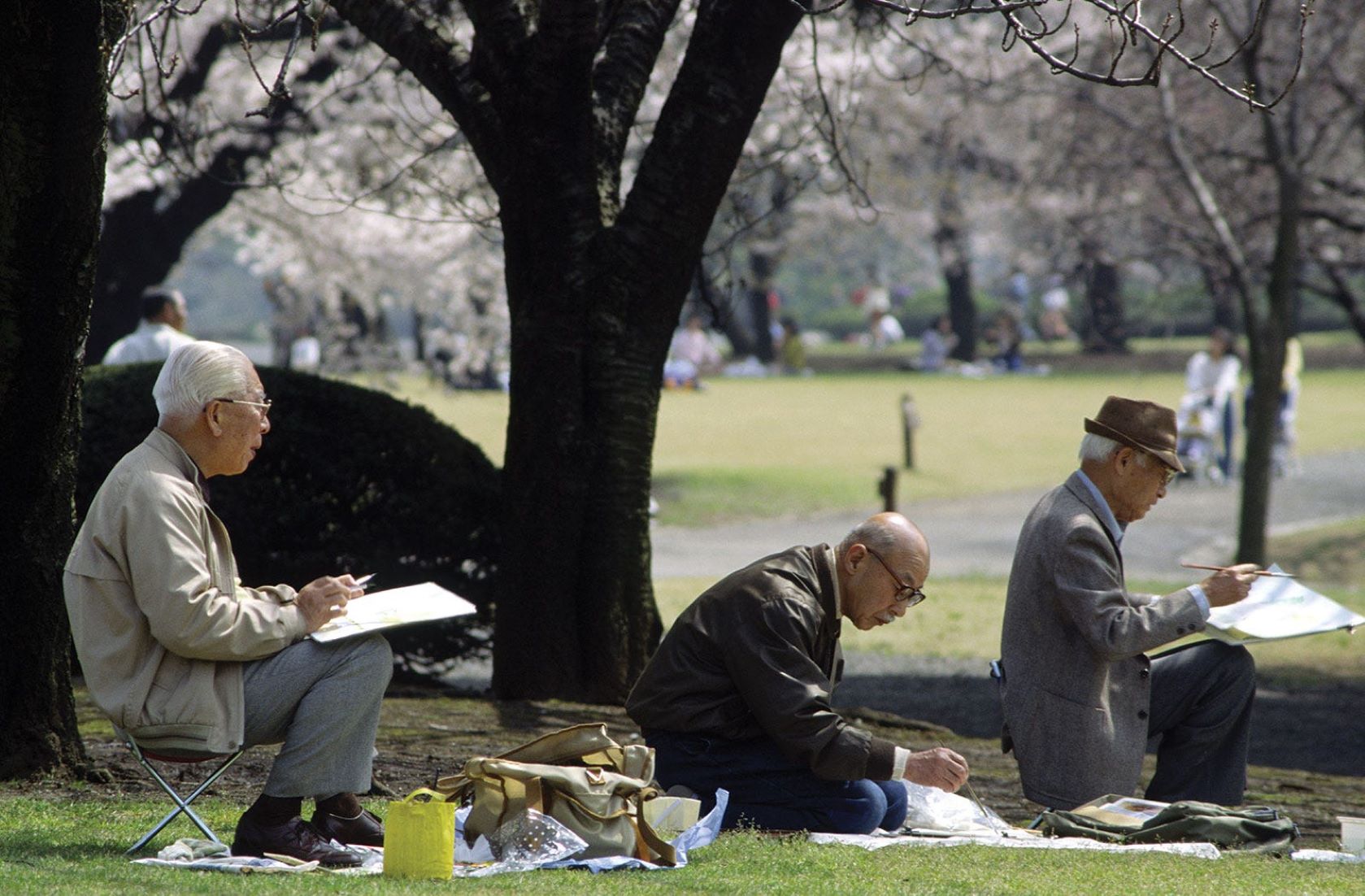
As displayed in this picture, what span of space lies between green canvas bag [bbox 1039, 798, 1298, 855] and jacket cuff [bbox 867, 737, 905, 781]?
2.67 feet

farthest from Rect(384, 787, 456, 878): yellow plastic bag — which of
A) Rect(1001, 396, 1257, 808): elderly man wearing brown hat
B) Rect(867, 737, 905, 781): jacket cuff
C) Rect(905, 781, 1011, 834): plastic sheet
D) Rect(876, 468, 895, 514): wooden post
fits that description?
Rect(876, 468, 895, 514): wooden post

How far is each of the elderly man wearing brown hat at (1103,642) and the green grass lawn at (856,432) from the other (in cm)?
1378

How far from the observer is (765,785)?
5305 mm

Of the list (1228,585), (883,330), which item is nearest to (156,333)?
(1228,585)

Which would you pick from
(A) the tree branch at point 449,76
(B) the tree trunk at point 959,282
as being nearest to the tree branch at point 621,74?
(A) the tree branch at point 449,76

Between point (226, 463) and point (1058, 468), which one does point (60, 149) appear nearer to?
point (226, 463)


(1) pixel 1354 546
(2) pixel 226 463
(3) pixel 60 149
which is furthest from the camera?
(1) pixel 1354 546

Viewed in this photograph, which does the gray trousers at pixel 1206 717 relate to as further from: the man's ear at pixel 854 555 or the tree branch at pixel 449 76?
the tree branch at pixel 449 76

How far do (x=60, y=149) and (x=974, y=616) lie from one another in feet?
31.6

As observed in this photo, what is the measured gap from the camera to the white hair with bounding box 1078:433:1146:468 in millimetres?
5738

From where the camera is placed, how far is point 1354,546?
57.2ft

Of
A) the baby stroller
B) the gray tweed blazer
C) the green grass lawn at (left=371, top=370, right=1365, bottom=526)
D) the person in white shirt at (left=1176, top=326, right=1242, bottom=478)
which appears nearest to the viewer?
the gray tweed blazer

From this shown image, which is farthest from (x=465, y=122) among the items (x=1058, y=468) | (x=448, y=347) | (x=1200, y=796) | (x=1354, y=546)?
(x=448, y=347)

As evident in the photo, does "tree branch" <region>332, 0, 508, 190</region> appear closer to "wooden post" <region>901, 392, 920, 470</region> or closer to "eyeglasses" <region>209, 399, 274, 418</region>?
"eyeglasses" <region>209, 399, 274, 418</region>
